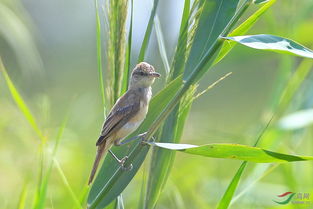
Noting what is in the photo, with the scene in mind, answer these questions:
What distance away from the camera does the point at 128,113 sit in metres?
2.63

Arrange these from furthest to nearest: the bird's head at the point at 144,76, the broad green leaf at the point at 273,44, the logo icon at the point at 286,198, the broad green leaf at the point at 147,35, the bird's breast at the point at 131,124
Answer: the bird's head at the point at 144,76 < the bird's breast at the point at 131,124 < the logo icon at the point at 286,198 < the broad green leaf at the point at 147,35 < the broad green leaf at the point at 273,44

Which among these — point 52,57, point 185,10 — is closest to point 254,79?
point 52,57

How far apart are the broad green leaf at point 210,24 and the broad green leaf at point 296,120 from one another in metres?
0.96

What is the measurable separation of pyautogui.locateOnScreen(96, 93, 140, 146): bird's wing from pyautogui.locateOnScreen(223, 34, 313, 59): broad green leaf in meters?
1.01

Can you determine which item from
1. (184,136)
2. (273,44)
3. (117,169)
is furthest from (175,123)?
(184,136)

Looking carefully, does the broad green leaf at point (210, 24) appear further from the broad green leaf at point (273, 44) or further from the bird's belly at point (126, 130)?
the bird's belly at point (126, 130)

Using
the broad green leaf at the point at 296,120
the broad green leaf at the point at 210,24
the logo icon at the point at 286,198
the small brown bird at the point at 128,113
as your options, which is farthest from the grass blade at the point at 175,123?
the broad green leaf at the point at 296,120

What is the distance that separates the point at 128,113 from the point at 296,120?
803 mm

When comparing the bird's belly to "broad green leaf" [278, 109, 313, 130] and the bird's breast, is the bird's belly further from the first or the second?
"broad green leaf" [278, 109, 313, 130]

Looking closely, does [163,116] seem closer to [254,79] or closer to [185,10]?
[185,10]

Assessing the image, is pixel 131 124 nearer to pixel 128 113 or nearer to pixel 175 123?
pixel 128 113

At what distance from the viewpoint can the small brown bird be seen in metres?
2.41

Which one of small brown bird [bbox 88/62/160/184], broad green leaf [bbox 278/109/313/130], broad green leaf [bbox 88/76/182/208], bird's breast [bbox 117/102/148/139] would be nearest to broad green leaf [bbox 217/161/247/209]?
broad green leaf [bbox 88/76/182/208]

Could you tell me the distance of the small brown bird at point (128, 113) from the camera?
2408mm
